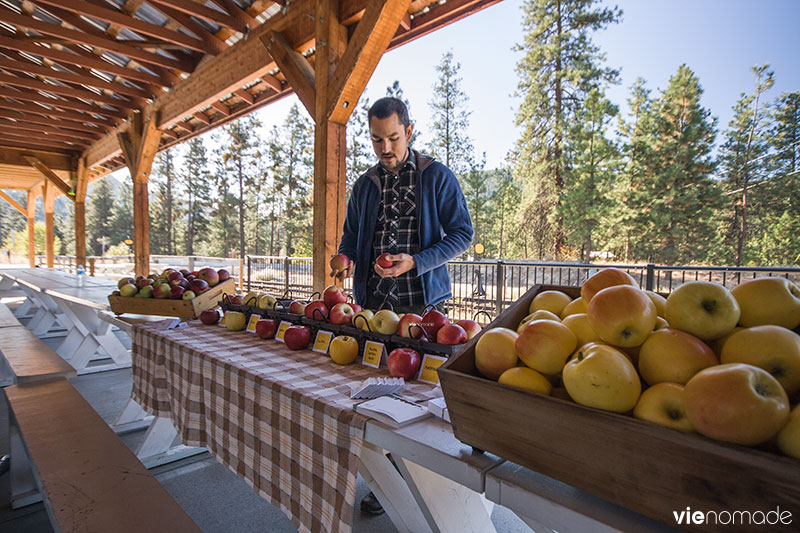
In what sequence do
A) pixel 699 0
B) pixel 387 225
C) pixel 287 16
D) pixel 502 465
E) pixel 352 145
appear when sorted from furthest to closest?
pixel 699 0 < pixel 352 145 < pixel 287 16 < pixel 387 225 < pixel 502 465

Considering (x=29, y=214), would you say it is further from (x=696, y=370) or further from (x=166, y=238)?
(x=166, y=238)

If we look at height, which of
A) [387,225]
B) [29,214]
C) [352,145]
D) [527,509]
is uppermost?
[352,145]

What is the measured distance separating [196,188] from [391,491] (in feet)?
136

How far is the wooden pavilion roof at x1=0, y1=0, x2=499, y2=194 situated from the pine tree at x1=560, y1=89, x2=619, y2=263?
63.5 ft

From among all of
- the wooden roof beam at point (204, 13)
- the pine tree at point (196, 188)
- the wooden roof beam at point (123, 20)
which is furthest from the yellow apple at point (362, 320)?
the pine tree at point (196, 188)

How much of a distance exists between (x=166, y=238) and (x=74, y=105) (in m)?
38.7

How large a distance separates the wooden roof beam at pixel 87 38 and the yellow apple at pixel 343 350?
15.9 feet

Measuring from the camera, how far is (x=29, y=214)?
45.5 feet

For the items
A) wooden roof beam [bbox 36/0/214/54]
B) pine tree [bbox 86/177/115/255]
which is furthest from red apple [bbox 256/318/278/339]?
pine tree [bbox 86/177/115/255]

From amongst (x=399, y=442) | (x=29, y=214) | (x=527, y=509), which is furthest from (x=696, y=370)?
(x=29, y=214)

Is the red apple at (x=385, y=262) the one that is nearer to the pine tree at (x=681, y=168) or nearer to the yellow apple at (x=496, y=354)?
the yellow apple at (x=496, y=354)

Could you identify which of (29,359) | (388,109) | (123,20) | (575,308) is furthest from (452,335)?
(123,20)

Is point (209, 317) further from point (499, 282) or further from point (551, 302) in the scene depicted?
point (499, 282)

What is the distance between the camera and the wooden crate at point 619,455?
0.45 m
